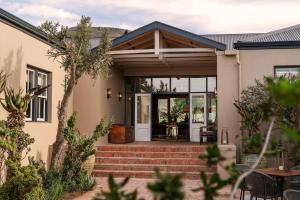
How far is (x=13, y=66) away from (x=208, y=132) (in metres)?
8.38

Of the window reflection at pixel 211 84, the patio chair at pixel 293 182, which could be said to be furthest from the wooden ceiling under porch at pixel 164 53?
the patio chair at pixel 293 182

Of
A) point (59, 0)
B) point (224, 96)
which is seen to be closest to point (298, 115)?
point (224, 96)

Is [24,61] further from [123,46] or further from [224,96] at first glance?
[224,96]

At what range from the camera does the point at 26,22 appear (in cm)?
1183

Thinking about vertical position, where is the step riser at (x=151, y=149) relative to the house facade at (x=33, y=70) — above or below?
below

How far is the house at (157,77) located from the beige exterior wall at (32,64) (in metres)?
0.03

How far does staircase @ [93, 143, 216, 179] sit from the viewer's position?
13.2 meters

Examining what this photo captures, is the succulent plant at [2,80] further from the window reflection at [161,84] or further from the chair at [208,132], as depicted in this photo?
the window reflection at [161,84]

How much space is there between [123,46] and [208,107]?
4.91 m

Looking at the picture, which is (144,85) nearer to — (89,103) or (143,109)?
(143,109)

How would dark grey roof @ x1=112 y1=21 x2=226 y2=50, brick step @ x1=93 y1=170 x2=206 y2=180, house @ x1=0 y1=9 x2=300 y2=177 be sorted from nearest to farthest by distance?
house @ x1=0 y1=9 x2=300 y2=177, brick step @ x1=93 y1=170 x2=206 y2=180, dark grey roof @ x1=112 y1=21 x2=226 y2=50

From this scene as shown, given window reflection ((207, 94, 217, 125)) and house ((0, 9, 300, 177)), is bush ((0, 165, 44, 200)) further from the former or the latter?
window reflection ((207, 94, 217, 125))

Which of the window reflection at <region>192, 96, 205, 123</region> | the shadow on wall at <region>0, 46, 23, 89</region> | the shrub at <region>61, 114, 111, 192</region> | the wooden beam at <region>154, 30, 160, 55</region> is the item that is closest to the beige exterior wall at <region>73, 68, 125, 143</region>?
the wooden beam at <region>154, 30, 160, 55</region>

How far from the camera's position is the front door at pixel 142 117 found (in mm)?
18734
